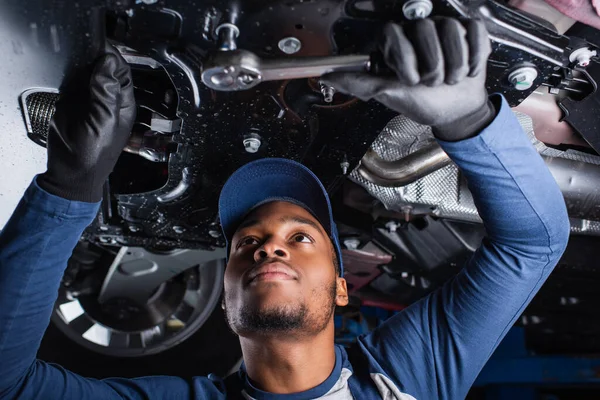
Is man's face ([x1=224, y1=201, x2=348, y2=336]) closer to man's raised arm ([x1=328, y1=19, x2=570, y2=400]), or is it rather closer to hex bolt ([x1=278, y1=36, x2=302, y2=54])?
man's raised arm ([x1=328, y1=19, x2=570, y2=400])

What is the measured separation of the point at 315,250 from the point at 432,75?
57 cm

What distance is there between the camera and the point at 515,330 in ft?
8.54

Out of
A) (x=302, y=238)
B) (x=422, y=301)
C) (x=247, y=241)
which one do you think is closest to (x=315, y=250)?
(x=302, y=238)

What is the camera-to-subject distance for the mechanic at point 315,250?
76 centimetres

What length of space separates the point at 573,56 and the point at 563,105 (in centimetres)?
17

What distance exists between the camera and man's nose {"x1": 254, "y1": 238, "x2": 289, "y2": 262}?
1111 millimetres

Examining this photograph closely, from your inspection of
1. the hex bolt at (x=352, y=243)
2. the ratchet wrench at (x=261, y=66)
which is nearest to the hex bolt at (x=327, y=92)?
the ratchet wrench at (x=261, y=66)

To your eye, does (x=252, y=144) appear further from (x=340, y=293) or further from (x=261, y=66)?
(x=340, y=293)

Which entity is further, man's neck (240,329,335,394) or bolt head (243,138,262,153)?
man's neck (240,329,335,394)

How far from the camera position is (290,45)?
734mm

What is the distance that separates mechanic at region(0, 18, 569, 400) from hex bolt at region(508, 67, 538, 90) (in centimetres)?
4

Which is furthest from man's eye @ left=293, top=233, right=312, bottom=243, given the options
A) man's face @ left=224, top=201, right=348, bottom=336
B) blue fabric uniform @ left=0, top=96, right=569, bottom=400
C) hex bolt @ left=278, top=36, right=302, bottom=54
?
hex bolt @ left=278, top=36, right=302, bottom=54

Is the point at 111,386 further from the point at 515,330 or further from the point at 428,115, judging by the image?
the point at 515,330

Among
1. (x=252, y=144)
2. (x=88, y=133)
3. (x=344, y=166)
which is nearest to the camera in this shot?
(x=88, y=133)
